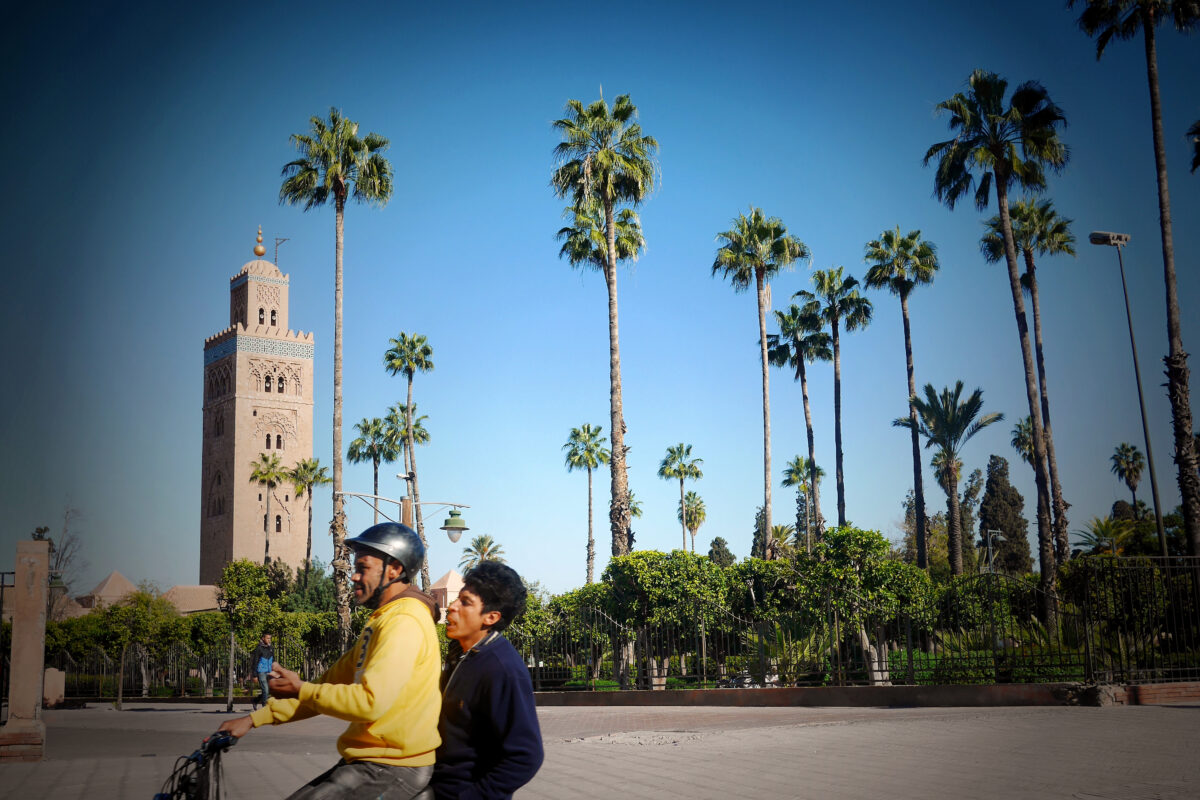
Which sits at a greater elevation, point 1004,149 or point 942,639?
point 1004,149

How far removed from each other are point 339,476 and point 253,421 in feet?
235

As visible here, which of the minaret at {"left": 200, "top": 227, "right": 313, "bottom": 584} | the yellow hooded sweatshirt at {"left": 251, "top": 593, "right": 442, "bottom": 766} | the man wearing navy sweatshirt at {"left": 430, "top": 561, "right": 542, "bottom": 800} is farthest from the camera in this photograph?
the minaret at {"left": 200, "top": 227, "right": 313, "bottom": 584}

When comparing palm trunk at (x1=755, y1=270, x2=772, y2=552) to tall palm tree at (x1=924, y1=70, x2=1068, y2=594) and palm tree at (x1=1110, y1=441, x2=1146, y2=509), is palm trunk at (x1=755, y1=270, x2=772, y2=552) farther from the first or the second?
palm tree at (x1=1110, y1=441, x2=1146, y2=509)

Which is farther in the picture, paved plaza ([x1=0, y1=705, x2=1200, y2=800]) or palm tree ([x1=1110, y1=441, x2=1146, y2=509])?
palm tree ([x1=1110, y1=441, x2=1146, y2=509])

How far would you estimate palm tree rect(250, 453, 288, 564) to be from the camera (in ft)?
301

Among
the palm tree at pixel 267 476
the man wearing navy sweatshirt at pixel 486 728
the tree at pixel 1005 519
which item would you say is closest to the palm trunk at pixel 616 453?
the man wearing navy sweatshirt at pixel 486 728

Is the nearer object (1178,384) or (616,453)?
(1178,384)

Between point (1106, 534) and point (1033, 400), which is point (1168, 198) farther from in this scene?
point (1106, 534)

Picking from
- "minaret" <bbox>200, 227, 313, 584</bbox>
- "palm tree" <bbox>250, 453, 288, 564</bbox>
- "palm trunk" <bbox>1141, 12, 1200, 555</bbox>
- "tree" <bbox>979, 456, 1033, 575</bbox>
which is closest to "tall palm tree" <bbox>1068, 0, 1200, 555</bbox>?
"palm trunk" <bbox>1141, 12, 1200, 555</bbox>

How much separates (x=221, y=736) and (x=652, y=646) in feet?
75.0

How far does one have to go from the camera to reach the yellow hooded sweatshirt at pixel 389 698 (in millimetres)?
3549

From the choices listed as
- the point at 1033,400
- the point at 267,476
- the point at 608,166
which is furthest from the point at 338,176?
the point at 267,476

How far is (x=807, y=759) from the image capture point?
10852 millimetres

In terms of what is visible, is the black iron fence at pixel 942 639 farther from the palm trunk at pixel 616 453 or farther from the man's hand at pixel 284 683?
the man's hand at pixel 284 683
